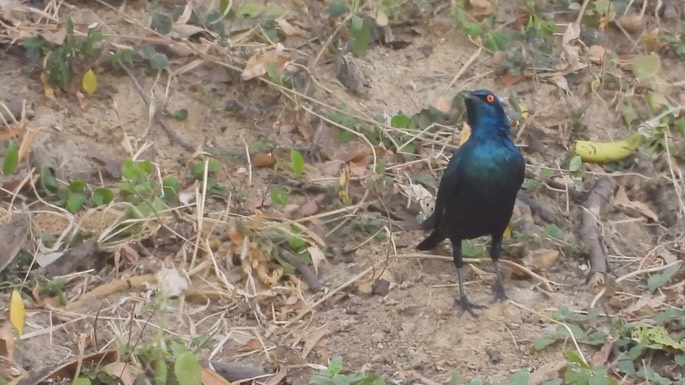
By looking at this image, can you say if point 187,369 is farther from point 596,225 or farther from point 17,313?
point 596,225

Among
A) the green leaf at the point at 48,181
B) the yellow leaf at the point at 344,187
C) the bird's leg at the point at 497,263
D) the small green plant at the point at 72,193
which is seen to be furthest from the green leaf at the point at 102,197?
the bird's leg at the point at 497,263

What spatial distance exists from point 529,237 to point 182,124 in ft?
5.63

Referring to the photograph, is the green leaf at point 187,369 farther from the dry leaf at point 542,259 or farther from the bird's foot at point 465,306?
the dry leaf at point 542,259

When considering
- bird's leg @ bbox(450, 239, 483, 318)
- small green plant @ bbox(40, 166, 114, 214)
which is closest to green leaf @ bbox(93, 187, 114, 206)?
small green plant @ bbox(40, 166, 114, 214)

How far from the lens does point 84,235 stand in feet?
15.2

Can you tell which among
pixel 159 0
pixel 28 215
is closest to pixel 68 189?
pixel 28 215

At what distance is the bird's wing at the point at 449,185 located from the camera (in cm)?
457

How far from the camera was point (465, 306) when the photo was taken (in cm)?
440

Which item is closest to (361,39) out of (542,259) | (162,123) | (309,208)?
(162,123)

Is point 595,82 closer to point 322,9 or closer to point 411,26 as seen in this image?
point 411,26

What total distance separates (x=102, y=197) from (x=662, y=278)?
2.29 meters

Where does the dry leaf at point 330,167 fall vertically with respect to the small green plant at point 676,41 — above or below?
below

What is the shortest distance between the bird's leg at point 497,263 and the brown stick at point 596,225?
0.38 metres

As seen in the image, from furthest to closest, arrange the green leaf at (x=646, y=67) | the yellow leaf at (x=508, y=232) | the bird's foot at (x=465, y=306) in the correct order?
the green leaf at (x=646, y=67) < the yellow leaf at (x=508, y=232) < the bird's foot at (x=465, y=306)
